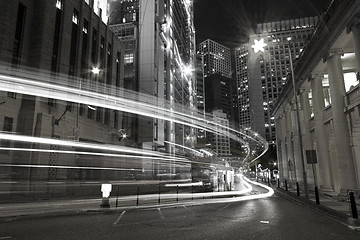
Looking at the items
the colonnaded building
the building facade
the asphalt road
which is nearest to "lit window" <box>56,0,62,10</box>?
the building facade

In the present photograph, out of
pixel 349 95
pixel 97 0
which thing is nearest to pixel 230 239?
pixel 349 95

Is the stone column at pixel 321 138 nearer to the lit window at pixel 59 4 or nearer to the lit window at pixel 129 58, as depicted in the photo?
the lit window at pixel 59 4

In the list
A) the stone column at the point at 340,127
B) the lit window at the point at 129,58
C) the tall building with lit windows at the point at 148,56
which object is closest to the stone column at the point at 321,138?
the stone column at the point at 340,127

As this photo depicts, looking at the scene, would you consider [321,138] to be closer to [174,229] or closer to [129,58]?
[174,229]

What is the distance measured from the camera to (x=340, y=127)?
2152 centimetres

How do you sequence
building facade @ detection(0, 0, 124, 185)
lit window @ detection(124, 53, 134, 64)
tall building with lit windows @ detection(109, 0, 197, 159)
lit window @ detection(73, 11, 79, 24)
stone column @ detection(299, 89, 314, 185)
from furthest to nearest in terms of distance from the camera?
lit window @ detection(124, 53, 134, 64) < tall building with lit windows @ detection(109, 0, 197, 159) < lit window @ detection(73, 11, 79, 24) < stone column @ detection(299, 89, 314, 185) < building facade @ detection(0, 0, 124, 185)

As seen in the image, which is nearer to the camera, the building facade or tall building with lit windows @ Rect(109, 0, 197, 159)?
the building facade

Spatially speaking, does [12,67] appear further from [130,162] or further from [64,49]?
[130,162]

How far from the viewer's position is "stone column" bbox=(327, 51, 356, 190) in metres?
20.8

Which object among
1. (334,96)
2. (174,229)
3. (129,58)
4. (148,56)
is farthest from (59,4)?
(174,229)

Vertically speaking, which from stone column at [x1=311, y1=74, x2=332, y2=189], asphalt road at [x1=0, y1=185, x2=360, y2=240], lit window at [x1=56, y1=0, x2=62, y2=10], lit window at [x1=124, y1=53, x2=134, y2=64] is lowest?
asphalt road at [x1=0, y1=185, x2=360, y2=240]

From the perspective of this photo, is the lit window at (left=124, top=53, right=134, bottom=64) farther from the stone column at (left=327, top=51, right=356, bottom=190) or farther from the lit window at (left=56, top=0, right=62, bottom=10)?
the stone column at (left=327, top=51, right=356, bottom=190)

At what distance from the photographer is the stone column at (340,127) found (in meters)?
20.8

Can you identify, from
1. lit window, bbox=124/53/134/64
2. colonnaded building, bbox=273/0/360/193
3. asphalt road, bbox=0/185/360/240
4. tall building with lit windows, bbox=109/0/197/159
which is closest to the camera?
asphalt road, bbox=0/185/360/240
